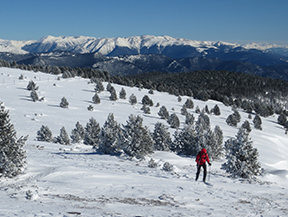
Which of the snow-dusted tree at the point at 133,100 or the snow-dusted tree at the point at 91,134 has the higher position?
the snow-dusted tree at the point at 133,100

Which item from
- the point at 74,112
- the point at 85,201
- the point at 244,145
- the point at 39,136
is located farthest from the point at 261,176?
the point at 74,112

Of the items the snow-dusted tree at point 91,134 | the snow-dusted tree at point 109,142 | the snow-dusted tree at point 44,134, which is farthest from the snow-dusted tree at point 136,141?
the snow-dusted tree at point 44,134

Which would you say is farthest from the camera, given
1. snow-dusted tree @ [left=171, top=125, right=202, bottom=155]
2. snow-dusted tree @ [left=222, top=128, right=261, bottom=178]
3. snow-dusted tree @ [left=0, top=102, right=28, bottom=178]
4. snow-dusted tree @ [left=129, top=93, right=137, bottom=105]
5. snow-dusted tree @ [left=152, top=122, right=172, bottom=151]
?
snow-dusted tree @ [left=129, top=93, right=137, bottom=105]

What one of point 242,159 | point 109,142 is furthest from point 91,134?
point 242,159

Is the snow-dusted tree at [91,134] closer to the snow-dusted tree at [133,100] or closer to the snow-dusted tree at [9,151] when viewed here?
the snow-dusted tree at [9,151]

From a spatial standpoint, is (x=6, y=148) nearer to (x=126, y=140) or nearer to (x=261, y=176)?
(x=126, y=140)

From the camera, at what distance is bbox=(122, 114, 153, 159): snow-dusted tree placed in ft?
68.4

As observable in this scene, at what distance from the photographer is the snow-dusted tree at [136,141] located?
2084 centimetres

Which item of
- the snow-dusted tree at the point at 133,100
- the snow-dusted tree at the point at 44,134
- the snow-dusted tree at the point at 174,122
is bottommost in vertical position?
the snow-dusted tree at the point at 44,134

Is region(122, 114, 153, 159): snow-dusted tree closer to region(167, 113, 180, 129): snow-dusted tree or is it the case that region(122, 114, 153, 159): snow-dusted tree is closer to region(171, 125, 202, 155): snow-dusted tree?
region(171, 125, 202, 155): snow-dusted tree

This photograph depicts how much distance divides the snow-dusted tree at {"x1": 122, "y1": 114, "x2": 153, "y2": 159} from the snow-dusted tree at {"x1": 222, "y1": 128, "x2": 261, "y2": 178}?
6804 mm

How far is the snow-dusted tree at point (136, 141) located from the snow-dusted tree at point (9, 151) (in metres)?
9.33

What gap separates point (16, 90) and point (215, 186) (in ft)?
273

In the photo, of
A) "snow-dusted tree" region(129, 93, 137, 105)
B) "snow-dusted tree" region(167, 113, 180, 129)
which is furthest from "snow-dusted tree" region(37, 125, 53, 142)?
"snow-dusted tree" region(129, 93, 137, 105)
